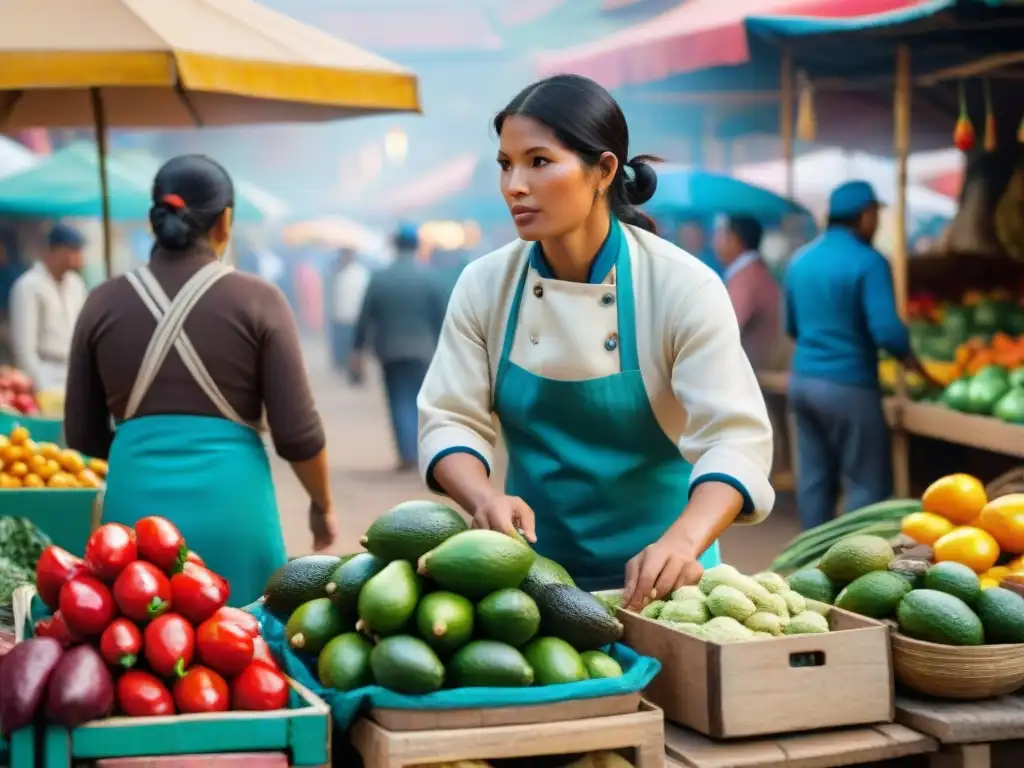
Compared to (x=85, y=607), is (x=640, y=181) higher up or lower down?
higher up

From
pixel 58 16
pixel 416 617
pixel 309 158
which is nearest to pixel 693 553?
pixel 416 617

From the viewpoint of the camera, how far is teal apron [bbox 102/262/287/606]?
4.39m

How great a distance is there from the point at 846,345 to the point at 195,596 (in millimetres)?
6079

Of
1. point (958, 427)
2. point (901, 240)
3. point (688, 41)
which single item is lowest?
point (958, 427)

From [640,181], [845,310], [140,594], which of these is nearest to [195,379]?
[640,181]

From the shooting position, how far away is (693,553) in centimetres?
294

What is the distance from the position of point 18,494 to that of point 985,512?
356 cm

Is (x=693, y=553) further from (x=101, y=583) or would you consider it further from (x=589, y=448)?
(x=101, y=583)

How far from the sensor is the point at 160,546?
2.56 meters

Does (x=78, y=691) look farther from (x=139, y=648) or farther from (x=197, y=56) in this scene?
(x=197, y=56)

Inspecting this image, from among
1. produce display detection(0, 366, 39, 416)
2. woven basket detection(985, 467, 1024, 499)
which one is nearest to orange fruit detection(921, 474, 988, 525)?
woven basket detection(985, 467, 1024, 499)

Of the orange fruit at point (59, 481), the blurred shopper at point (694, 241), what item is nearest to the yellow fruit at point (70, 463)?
the orange fruit at point (59, 481)

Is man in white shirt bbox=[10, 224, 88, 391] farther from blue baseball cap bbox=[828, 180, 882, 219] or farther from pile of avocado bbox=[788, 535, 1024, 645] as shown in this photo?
pile of avocado bbox=[788, 535, 1024, 645]

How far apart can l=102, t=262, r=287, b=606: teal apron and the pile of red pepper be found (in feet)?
5.98
